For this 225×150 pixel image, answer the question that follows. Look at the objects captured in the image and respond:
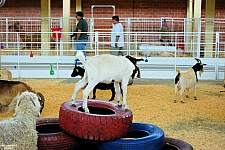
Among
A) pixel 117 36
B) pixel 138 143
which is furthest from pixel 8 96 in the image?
pixel 117 36

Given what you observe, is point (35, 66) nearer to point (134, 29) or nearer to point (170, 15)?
point (134, 29)

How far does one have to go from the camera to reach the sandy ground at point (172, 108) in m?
4.92

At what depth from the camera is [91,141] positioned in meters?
3.78

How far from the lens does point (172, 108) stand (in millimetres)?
6746

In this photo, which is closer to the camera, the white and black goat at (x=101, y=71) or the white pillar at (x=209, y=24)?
the white and black goat at (x=101, y=71)

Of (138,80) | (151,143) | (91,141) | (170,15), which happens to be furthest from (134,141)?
(170,15)

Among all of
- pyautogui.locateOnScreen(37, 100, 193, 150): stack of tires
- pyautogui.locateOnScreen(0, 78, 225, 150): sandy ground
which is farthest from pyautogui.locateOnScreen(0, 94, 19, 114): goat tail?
pyautogui.locateOnScreen(37, 100, 193, 150): stack of tires

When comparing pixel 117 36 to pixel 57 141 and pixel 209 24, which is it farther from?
pixel 57 141

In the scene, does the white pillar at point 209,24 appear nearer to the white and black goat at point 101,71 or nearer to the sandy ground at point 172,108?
the sandy ground at point 172,108

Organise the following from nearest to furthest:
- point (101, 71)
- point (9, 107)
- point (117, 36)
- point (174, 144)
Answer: point (174, 144), point (101, 71), point (9, 107), point (117, 36)

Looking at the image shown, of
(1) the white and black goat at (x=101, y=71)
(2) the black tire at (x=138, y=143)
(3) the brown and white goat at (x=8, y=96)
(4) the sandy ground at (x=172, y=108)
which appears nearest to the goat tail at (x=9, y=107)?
(3) the brown and white goat at (x=8, y=96)

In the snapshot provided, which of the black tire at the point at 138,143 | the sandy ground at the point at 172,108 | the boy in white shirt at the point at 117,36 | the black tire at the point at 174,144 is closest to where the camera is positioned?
the black tire at the point at 138,143

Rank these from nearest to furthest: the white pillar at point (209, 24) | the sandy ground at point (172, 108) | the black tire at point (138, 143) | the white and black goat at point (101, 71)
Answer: the black tire at point (138, 143), the white and black goat at point (101, 71), the sandy ground at point (172, 108), the white pillar at point (209, 24)

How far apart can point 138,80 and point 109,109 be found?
261 inches
